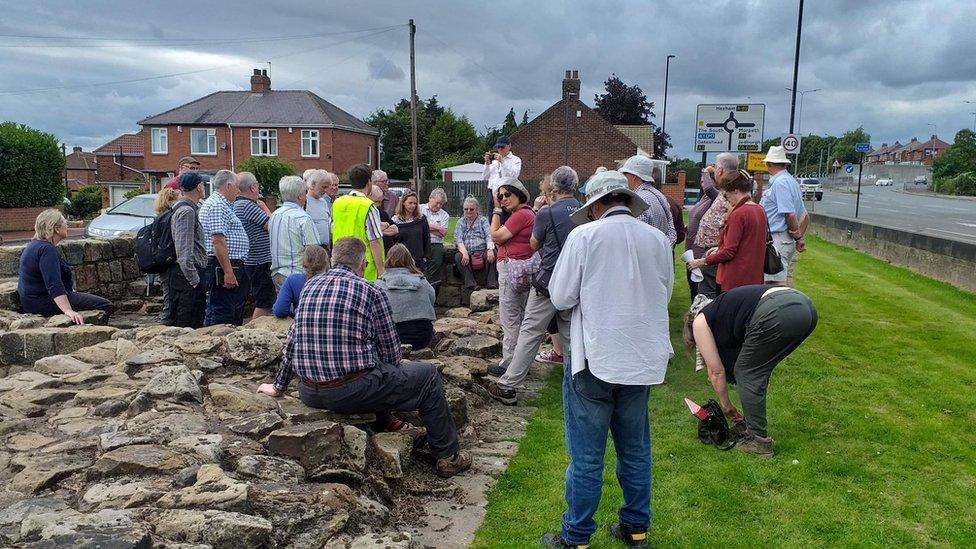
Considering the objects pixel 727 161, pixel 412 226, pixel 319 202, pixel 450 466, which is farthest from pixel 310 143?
pixel 450 466

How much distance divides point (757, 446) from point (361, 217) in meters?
4.15

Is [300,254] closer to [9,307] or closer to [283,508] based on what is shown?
[9,307]

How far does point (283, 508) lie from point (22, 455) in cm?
163

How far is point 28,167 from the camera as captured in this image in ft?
94.6

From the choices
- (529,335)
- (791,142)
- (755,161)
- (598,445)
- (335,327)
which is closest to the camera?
(598,445)

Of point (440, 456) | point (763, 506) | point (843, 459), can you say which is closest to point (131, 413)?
point (440, 456)

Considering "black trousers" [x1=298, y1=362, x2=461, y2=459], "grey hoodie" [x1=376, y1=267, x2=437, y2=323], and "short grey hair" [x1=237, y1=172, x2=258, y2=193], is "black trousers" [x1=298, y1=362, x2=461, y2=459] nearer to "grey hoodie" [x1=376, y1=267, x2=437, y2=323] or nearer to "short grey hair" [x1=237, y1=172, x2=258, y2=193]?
"grey hoodie" [x1=376, y1=267, x2=437, y2=323]

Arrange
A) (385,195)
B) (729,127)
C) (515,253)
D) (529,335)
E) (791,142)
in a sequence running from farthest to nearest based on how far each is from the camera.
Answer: (791,142)
(729,127)
(385,195)
(515,253)
(529,335)

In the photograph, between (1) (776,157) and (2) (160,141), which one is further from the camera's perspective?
(2) (160,141)

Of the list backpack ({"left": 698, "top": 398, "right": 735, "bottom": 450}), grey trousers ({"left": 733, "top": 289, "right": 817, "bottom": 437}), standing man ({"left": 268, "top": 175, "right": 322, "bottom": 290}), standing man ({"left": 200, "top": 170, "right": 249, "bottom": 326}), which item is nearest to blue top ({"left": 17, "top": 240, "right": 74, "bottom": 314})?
standing man ({"left": 200, "top": 170, "right": 249, "bottom": 326})

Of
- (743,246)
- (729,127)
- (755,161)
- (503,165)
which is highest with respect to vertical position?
(729,127)

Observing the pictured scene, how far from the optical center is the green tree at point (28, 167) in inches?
1104

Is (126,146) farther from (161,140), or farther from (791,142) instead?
(791,142)

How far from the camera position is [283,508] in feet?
12.3
